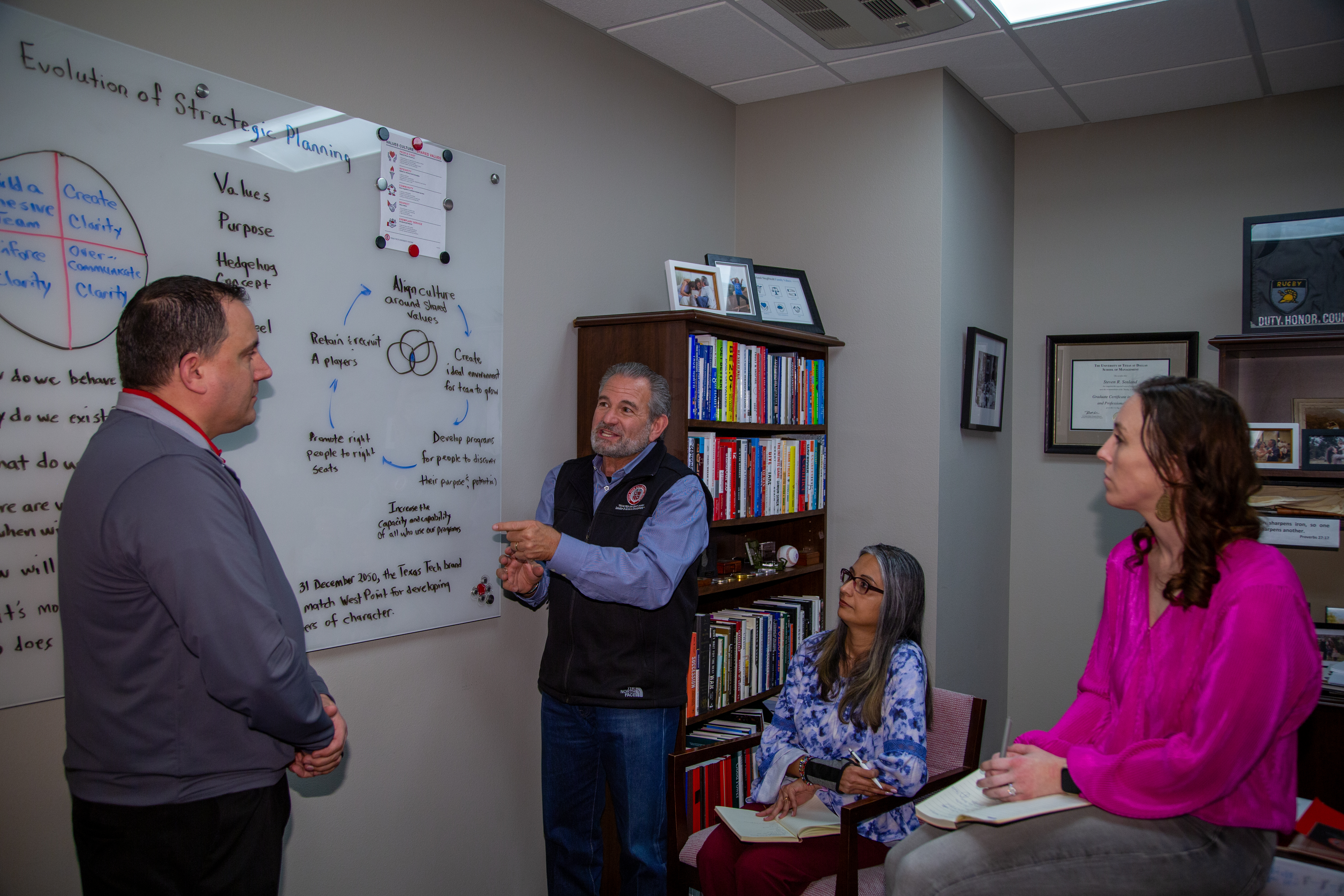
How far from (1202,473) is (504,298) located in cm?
189

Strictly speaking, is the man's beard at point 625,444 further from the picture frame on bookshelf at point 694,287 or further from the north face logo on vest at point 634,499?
the picture frame on bookshelf at point 694,287

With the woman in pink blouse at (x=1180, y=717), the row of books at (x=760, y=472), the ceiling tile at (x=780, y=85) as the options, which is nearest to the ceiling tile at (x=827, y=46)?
the ceiling tile at (x=780, y=85)

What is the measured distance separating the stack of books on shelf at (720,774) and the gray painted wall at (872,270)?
31.8 inches

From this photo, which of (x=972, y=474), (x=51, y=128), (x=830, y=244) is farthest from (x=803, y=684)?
(x=51, y=128)

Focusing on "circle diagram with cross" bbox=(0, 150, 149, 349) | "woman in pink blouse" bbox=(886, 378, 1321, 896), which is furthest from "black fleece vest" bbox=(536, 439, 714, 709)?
"circle diagram with cross" bbox=(0, 150, 149, 349)

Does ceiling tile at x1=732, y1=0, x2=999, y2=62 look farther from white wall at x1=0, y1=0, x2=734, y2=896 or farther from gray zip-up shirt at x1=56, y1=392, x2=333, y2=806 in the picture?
gray zip-up shirt at x1=56, y1=392, x2=333, y2=806

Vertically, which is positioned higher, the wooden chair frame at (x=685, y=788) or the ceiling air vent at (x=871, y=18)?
the ceiling air vent at (x=871, y=18)

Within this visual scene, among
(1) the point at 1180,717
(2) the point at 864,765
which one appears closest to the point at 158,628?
(2) the point at 864,765

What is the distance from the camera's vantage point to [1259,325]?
10.2ft

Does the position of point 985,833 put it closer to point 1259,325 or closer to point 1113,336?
point 1259,325

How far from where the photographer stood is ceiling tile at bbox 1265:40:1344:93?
3.16 meters

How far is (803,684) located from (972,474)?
1.63 meters

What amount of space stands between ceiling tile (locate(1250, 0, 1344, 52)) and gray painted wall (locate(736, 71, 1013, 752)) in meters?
1.01

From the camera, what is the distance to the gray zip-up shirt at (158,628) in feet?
4.49
